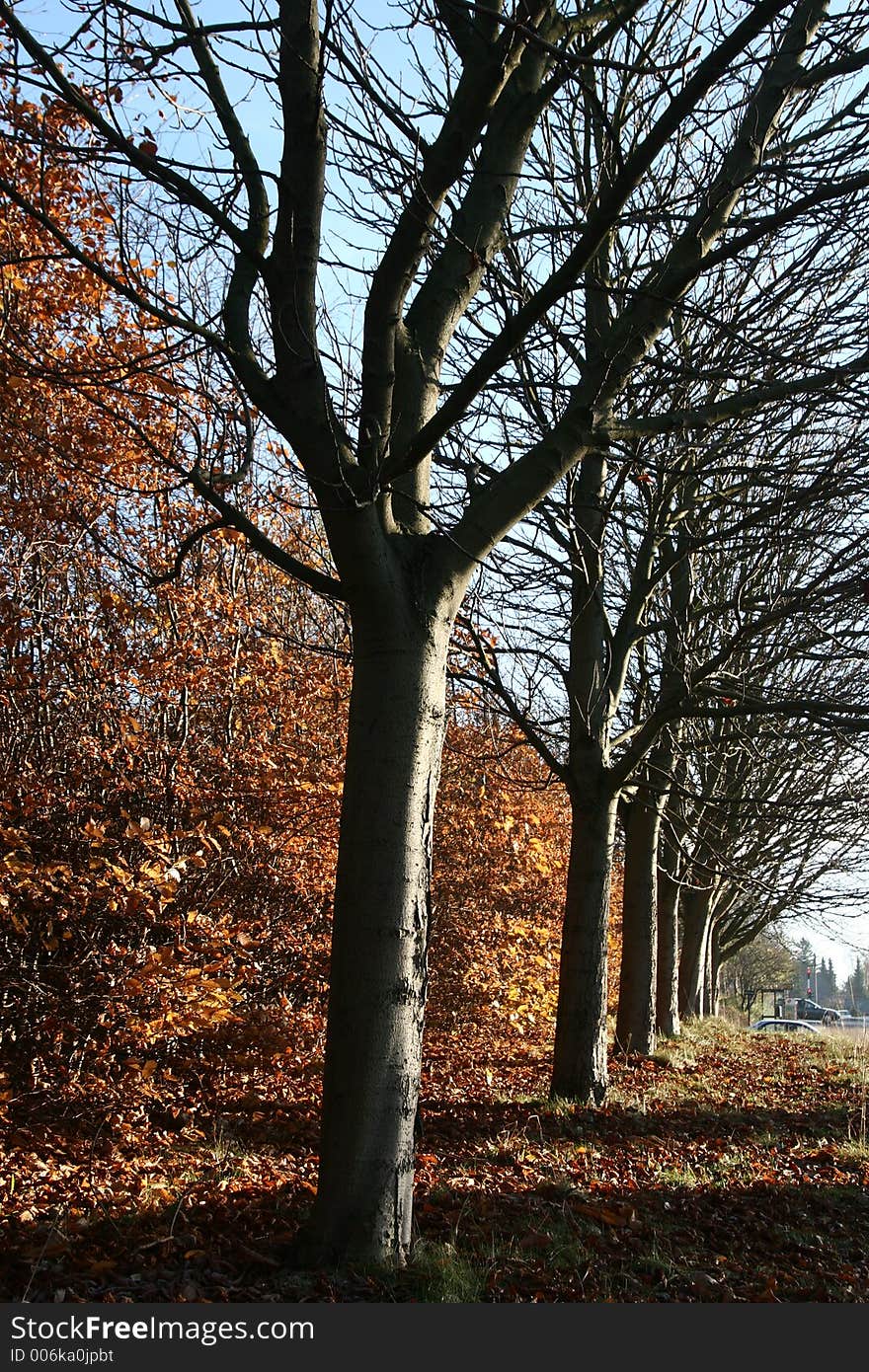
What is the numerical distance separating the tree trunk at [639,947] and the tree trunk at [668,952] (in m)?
1.97

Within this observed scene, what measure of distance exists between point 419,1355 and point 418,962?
131 centimetres

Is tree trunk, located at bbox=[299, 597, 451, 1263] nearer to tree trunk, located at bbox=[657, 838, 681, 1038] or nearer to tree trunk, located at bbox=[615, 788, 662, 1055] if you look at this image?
tree trunk, located at bbox=[615, 788, 662, 1055]

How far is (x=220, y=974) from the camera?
24.9 feet

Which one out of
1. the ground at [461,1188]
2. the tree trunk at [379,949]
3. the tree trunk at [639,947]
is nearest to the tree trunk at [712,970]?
the tree trunk at [639,947]

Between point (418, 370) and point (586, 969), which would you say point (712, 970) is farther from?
point (418, 370)

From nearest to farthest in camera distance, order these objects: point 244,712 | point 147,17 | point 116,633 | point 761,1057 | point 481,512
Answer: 1. point 147,17
2. point 481,512
3. point 116,633
4. point 244,712
5. point 761,1057

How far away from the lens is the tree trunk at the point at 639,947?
1047 cm

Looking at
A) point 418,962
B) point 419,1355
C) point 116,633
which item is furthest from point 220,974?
point 419,1355

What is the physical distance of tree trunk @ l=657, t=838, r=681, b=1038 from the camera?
13.1 m

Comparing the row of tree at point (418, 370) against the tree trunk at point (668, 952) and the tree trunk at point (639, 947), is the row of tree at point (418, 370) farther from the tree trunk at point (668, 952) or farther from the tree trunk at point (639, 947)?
the tree trunk at point (668, 952)

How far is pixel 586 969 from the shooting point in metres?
7.38

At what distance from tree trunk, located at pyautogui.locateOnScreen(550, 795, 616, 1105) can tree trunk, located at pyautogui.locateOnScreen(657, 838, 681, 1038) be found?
524cm

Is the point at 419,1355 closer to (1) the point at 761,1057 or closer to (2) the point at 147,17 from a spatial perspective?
(2) the point at 147,17

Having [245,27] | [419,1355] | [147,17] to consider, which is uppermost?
[245,27]
